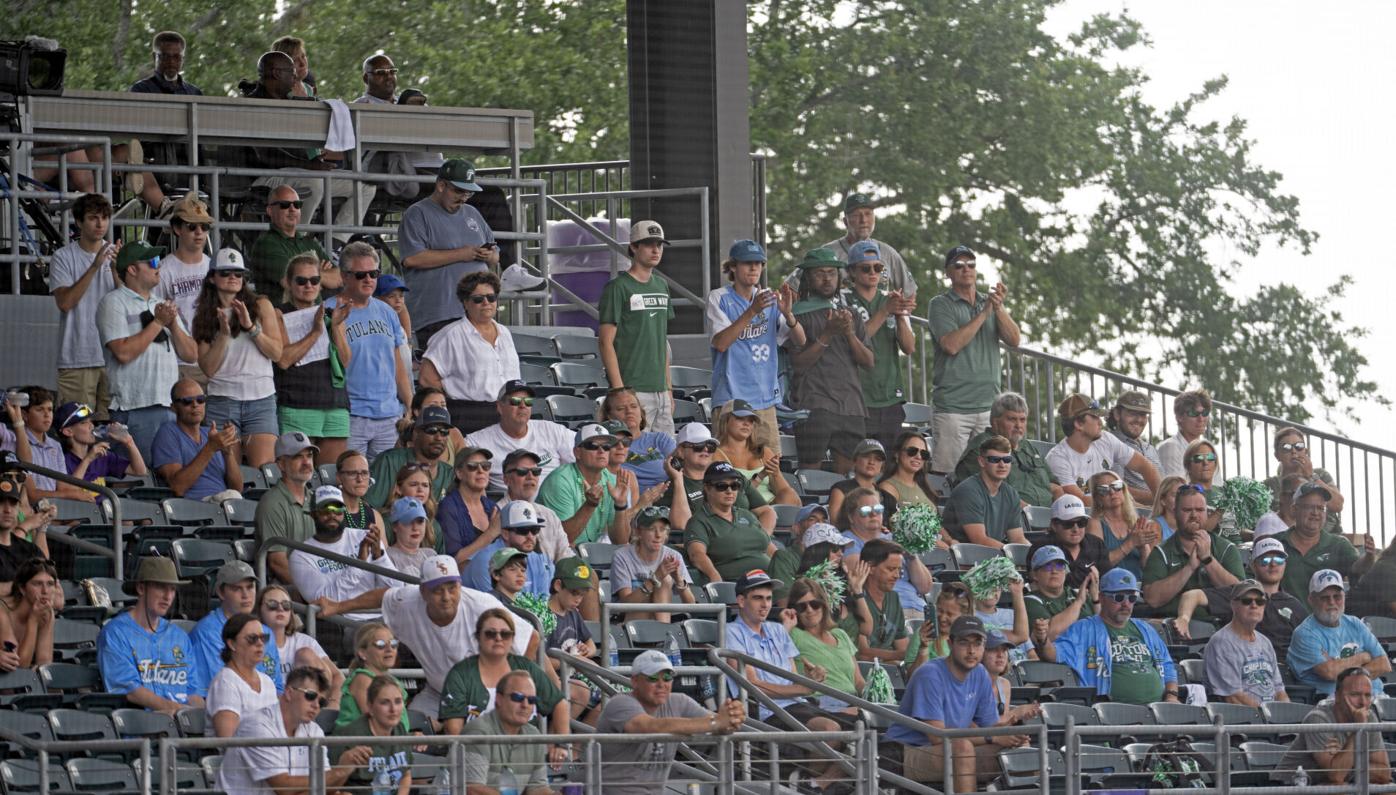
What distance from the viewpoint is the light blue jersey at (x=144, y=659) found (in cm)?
1040

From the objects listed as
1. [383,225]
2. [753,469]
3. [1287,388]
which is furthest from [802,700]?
[1287,388]

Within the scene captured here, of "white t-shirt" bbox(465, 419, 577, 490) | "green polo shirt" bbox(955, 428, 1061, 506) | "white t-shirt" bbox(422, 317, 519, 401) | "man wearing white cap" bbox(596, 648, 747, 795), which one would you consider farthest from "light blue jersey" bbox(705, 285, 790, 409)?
"man wearing white cap" bbox(596, 648, 747, 795)

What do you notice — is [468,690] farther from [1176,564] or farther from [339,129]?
[339,129]

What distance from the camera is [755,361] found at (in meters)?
14.1

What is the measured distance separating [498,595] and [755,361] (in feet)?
11.7

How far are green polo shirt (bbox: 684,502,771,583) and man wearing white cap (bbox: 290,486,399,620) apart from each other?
1.77 meters

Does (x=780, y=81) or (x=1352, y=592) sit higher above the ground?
(x=780, y=81)

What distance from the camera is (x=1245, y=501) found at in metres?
14.7

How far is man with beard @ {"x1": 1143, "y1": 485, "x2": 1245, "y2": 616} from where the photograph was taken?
43.6ft

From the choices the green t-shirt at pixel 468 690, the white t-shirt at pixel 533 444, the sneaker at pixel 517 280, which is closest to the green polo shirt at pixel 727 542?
the white t-shirt at pixel 533 444

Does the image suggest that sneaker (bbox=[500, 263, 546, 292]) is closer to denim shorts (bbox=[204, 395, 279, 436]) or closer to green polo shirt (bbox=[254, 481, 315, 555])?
denim shorts (bbox=[204, 395, 279, 436])

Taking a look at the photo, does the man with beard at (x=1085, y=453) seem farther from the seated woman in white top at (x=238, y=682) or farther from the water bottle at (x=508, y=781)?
the seated woman in white top at (x=238, y=682)

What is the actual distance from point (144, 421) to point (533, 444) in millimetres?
1929

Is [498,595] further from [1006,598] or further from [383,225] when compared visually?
[383,225]
